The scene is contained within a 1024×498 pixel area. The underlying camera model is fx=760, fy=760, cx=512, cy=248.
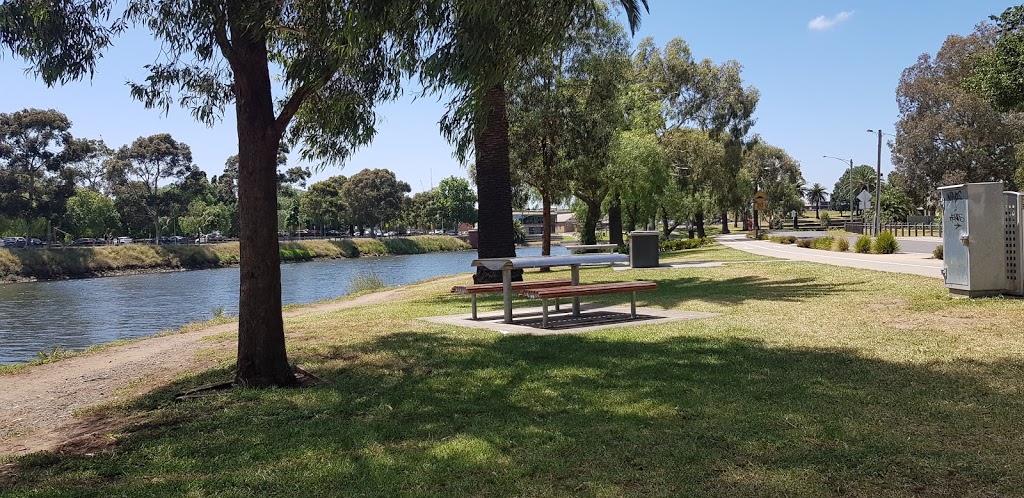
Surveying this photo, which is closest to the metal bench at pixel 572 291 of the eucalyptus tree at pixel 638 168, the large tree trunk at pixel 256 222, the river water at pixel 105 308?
the large tree trunk at pixel 256 222

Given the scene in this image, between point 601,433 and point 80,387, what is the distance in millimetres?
6324

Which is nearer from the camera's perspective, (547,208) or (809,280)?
(809,280)

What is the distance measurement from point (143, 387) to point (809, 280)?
13059 millimetres

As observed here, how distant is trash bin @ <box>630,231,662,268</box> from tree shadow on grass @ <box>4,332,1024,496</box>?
15.7 metres

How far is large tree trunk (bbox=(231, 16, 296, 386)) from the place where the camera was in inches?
284

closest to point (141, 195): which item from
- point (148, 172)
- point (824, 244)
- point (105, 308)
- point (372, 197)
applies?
point (148, 172)

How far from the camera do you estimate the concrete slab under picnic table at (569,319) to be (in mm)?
10117

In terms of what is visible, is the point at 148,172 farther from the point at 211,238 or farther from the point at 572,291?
the point at 572,291

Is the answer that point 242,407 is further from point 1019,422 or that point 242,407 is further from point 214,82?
point 1019,422

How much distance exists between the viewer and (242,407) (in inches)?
251

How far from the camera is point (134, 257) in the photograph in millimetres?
64250

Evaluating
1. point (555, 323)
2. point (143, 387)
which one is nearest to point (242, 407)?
point (143, 387)

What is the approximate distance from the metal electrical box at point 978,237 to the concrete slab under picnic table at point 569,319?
12.4ft

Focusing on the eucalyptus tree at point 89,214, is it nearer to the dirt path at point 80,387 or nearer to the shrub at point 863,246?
the shrub at point 863,246
